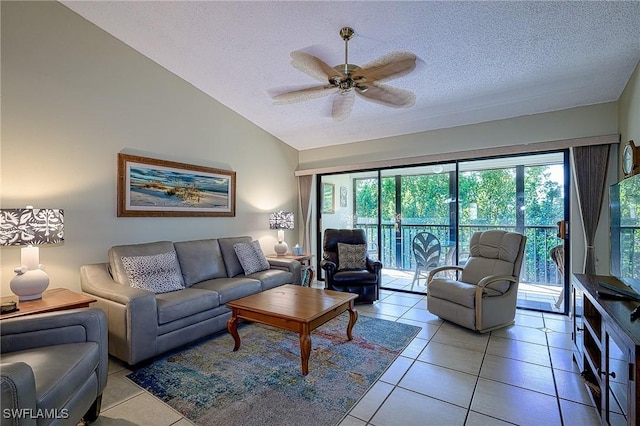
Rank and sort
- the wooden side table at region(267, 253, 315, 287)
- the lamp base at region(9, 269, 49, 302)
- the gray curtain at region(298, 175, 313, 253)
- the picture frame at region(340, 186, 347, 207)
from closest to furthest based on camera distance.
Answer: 1. the lamp base at region(9, 269, 49, 302)
2. the wooden side table at region(267, 253, 315, 287)
3. the gray curtain at region(298, 175, 313, 253)
4. the picture frame at region(340, 186, 347, 207)

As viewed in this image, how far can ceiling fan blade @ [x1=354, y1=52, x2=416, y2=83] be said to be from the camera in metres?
2.06

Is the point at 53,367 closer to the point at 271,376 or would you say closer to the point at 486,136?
the point at 271,376

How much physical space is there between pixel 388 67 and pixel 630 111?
2.64 metres

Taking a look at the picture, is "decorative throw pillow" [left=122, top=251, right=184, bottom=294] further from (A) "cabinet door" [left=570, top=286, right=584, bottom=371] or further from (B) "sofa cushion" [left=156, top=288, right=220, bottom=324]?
(A) "cabinet door" [left=570, top=286, right=584, bottom=371]

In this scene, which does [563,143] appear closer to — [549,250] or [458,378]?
[549,250]

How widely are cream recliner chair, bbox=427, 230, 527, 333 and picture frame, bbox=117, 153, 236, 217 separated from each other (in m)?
3.13

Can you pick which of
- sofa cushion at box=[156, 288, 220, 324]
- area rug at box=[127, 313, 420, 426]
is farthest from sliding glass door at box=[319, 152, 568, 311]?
sofa cushion at box=[156, 288, 220, 324]

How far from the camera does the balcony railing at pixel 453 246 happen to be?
4285 millimetres

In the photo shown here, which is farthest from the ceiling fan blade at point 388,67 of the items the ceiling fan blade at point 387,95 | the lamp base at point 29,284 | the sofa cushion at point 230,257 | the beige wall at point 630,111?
the lamp base at point 29,284

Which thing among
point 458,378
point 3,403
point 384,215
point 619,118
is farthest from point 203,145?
point 619,118

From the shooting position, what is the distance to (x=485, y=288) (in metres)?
3.28

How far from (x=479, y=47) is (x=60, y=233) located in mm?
3980

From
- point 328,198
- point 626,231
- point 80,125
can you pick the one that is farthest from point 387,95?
point 328,198

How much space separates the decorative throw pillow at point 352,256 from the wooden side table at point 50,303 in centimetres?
306
